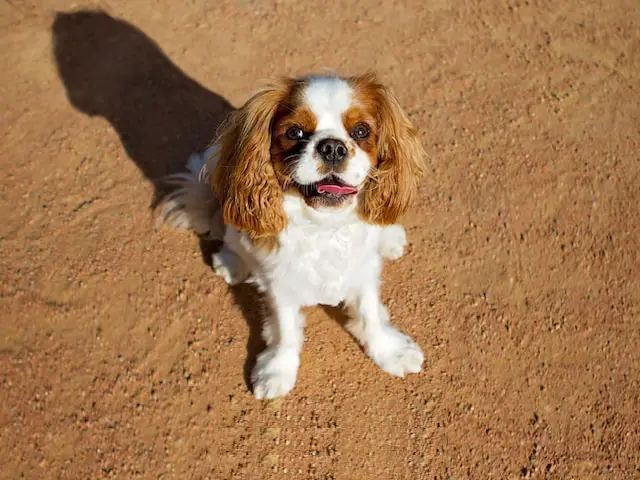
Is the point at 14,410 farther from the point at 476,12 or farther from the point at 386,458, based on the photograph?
the point at 476,12

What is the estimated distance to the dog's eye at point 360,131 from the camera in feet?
9.63

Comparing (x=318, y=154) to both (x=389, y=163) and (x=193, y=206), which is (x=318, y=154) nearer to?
(x=389, y=163)

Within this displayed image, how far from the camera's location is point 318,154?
2.74m

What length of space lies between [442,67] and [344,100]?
2955mm

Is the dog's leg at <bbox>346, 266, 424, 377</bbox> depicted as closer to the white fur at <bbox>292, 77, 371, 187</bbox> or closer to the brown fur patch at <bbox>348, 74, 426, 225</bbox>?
the brown fur patch at <bbox>348, 74, 426, 225</bbox>

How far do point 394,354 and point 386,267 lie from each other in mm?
744

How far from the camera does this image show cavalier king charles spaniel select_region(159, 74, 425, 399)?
2.86 m

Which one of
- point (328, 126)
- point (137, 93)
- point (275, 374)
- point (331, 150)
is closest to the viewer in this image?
point (331, 150)

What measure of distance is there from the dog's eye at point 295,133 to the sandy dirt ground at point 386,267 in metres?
1.62

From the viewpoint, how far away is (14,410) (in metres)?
3.75

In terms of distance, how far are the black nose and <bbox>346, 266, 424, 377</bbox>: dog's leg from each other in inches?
49.2

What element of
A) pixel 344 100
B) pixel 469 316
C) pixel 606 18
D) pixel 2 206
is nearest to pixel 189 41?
pixel 2 206

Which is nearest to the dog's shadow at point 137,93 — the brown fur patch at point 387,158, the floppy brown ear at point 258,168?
the floppy brown ear at point 258,168

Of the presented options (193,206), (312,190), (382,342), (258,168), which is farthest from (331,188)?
(193,206)
